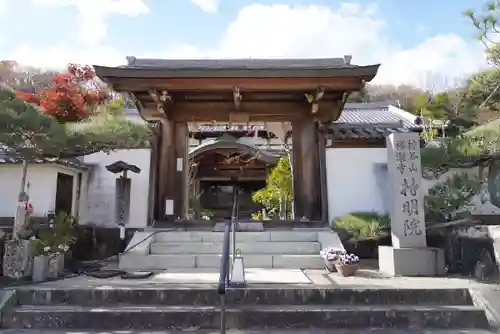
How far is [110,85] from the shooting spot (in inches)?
350

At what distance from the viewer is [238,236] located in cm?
852

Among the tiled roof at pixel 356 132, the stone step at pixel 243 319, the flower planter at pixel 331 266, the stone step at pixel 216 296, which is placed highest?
the tiled roof at pixel 356 132

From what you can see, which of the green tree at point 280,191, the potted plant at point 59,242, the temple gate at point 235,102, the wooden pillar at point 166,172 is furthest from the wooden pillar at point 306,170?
the potted plant at point 59,242

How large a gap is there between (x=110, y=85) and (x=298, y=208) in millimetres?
5288

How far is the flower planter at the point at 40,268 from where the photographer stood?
19.5ft

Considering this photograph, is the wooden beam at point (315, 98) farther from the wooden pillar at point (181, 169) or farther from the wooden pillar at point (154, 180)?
the wooden pillar at point (154, 180)

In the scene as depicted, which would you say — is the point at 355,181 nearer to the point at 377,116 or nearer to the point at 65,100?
the point at 377,116

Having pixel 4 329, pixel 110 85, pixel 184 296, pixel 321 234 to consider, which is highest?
pixel 110 85

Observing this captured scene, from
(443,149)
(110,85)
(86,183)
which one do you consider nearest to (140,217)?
(86,183)

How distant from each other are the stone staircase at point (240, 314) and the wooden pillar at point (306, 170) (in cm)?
495

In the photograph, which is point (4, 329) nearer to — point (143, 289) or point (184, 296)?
point (143, 289)

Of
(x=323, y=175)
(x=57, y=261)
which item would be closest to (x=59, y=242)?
(x=57, y=261)

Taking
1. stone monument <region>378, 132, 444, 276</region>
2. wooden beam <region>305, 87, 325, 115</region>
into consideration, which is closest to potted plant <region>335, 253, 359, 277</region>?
stone monument <region>378, 132, 444, 276</region>

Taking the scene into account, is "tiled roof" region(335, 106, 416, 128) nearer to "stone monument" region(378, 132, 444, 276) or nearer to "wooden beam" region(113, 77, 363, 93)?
"wooden beam" region(113, 77, 363, 93)
